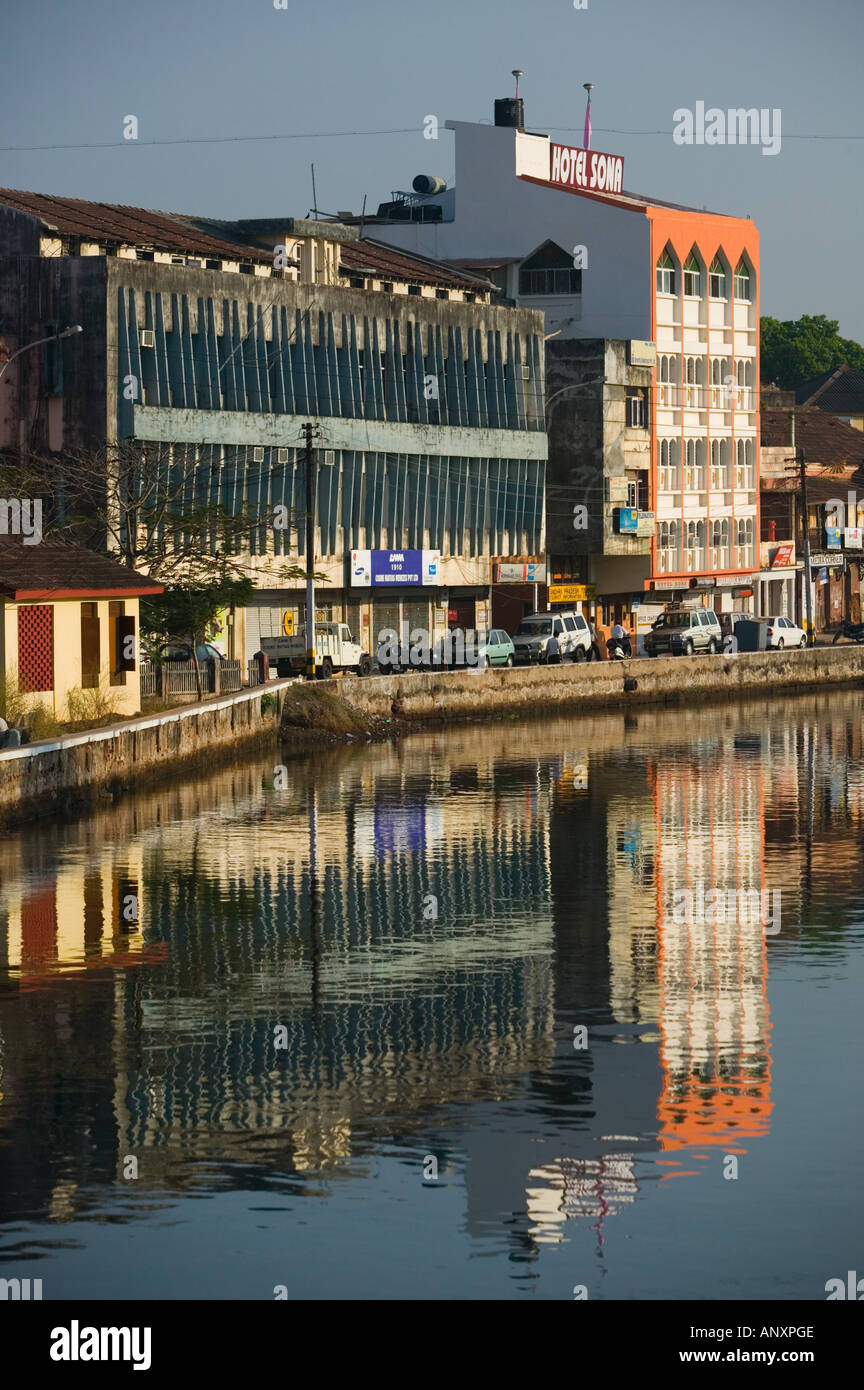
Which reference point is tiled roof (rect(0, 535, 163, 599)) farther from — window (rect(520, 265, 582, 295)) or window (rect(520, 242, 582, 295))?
window (rect(520, 265, 582, 295))

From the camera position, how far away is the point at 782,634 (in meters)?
92.1

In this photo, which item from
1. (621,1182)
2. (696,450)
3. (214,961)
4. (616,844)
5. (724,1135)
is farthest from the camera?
(696,450)

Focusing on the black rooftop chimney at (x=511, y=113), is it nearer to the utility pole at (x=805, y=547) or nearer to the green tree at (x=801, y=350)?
the utility pole at (x=805, y=547)

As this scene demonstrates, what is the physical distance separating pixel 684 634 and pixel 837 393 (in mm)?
63096

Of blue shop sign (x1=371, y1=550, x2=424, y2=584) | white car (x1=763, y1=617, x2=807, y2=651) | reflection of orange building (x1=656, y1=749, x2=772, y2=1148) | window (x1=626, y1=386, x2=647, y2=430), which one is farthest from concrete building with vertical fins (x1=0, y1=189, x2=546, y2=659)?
reflection of orange building (x1=656, y1=749, x2=772, y2=1148)

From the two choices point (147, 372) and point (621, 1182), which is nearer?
point (621, 1182)

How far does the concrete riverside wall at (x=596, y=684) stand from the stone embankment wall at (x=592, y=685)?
3 cm

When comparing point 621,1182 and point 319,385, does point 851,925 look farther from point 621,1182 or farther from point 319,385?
point 319,385

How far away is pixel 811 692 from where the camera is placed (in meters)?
87.2

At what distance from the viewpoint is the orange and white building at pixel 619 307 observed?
96500 millimetres

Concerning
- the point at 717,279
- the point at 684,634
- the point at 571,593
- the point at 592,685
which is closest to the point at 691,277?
the point at 717,279

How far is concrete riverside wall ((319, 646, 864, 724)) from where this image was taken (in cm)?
6662

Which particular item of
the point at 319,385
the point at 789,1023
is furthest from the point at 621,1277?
the point at 319,385
